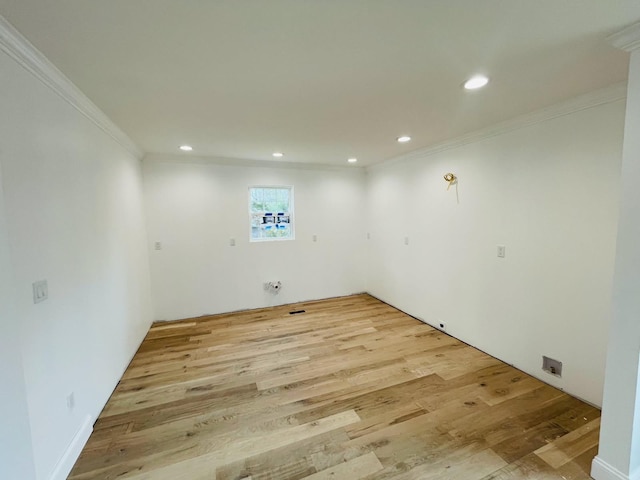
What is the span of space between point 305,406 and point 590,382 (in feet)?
7.26

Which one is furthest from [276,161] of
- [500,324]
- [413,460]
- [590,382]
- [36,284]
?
[590,382]

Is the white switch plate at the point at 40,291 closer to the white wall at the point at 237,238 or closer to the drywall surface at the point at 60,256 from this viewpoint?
the drywall surface at the point at 60,256

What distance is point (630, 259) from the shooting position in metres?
1.36

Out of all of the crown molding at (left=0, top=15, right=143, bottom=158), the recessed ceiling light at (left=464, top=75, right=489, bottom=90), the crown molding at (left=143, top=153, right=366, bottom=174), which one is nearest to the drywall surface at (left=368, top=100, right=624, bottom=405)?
the recessed ceiling light at (left=464, top=75, right=489, bottom=90)

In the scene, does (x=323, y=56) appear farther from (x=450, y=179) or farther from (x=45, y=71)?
(x=450, y=179)

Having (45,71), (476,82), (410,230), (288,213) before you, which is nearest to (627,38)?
(476,82)

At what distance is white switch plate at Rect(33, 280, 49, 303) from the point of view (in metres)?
1.38

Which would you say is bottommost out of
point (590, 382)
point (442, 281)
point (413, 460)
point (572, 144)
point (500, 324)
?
point (413, 460)

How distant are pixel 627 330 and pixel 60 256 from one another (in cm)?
316

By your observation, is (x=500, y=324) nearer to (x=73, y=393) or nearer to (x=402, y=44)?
(x=402, y=44)

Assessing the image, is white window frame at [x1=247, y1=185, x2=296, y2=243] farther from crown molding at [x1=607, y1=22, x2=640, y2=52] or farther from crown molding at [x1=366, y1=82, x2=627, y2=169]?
crown molding at [x1=607, y1=22, x2=640, y2=52]

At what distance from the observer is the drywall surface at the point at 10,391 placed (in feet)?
3.80

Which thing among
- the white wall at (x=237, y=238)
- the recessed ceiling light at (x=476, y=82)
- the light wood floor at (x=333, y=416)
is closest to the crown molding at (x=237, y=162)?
the white wall at (x=237, y=238)

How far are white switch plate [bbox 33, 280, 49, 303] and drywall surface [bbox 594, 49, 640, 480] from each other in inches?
118
